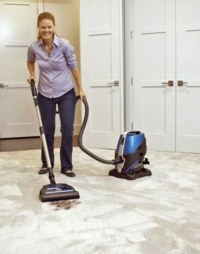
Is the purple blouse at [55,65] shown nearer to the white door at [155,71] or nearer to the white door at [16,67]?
the white door at [155,71]

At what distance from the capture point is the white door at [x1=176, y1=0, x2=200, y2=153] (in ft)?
13.8

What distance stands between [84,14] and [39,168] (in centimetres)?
214

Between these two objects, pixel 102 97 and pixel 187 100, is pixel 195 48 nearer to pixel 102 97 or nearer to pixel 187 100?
pixel 187 100

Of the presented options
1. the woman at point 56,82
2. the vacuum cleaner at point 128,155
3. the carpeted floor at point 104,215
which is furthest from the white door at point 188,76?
the woman at point 56,82

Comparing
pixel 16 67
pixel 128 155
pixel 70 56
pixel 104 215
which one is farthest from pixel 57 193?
pixel 16 67

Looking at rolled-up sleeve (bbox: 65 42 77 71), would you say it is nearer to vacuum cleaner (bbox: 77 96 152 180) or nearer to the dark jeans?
the dark jeans

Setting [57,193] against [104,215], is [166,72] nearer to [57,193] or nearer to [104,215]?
[57,193]

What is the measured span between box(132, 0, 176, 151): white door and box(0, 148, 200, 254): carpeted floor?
1.04m

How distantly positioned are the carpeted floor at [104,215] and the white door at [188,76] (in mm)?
865

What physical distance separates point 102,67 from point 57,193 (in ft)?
8.14

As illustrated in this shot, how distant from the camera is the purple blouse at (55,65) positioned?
10.2ft

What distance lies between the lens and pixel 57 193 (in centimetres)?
253

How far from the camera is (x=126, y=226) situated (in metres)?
2.05

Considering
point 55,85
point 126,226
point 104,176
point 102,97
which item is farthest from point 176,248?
point 102,97
